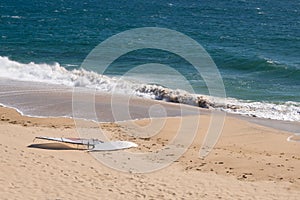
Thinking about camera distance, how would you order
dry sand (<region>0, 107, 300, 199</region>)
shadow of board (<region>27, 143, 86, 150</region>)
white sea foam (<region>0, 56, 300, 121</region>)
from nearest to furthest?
dry sand (<region>0, 107, 300, 199</region>) < shadow of board (<region>27, 143, 86, 150</region>) < white sea foam (<region>0, 56, 300, 121</region>)

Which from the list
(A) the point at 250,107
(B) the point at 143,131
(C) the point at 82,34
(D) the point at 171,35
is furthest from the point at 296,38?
(B) the point at 143,131

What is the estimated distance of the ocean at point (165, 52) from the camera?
2427 cm

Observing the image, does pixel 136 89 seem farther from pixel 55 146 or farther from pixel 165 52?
pixel 165 52

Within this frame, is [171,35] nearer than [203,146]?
No

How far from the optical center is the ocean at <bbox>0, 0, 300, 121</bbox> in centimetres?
2427

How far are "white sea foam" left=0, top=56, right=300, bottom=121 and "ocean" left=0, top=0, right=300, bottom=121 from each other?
1.7 inches

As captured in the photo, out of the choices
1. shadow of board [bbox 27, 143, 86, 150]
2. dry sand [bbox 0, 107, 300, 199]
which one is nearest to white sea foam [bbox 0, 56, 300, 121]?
dry sand [bbox 0, 107, 300, 199]

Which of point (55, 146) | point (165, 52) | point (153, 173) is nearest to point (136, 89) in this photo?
point (55, 146)

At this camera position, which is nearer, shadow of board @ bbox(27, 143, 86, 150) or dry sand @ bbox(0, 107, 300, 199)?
dry sand @ bbox(0, 107, 300, 199)

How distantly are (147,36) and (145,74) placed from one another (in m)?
14.3

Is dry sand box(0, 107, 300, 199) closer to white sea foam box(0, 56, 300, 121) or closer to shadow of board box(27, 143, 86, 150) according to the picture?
shadow of board box(27, 143, 86, 150)

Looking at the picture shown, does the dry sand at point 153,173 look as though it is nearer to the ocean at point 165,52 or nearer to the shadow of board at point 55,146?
the shadow of board at point 55,146

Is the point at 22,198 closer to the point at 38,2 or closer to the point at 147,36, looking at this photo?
the point at 147,36

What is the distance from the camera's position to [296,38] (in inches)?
1608
